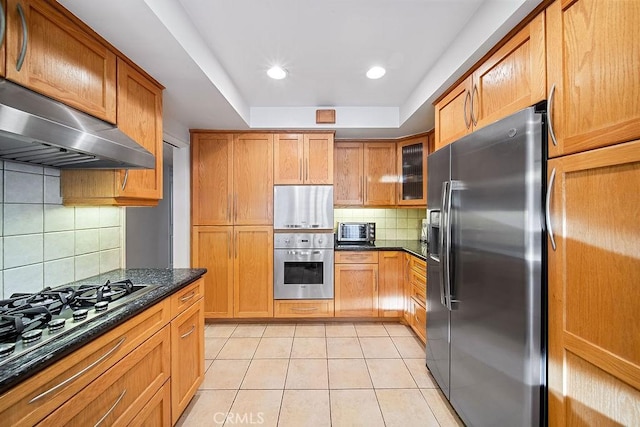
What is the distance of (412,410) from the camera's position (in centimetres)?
183

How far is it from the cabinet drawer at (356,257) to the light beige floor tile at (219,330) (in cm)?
139

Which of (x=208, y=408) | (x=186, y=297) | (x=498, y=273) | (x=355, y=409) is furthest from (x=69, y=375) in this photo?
(x=498, y=273)

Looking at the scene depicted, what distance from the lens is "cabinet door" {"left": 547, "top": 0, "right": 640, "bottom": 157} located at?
865mm

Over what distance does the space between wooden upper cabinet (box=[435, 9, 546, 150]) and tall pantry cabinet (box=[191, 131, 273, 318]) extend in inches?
77.4

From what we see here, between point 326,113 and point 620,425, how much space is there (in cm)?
287

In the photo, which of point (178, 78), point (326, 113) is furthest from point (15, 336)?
point (326, 113)

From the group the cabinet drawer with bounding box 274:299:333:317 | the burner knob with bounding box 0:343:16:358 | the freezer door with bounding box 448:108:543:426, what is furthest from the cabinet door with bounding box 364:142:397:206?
the burner knob with bounding box 0:343:16:358

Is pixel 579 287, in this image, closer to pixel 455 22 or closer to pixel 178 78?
pixel 455 22

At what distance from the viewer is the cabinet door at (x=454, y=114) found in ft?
5.90

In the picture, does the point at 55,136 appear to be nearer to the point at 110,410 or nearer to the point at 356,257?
the point at 110,410

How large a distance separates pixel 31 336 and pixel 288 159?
252 cm

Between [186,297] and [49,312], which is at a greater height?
[49,312]

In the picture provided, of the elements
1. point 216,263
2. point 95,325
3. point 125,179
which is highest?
point 125,179

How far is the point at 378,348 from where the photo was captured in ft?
8.66
